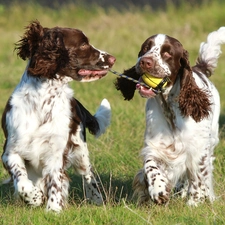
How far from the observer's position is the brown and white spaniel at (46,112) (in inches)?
197

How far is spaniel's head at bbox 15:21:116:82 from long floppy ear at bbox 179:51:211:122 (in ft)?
1.79

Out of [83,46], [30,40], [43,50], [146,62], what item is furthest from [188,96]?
[30,40]

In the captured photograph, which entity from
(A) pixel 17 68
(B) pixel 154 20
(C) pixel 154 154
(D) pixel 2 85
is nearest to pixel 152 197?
(C) pixel 154 154

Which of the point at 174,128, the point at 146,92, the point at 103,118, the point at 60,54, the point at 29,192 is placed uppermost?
the point at 60,54

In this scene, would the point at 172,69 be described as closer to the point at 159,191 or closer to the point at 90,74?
the point at 90,74

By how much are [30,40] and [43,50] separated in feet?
0.44

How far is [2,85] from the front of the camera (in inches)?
387

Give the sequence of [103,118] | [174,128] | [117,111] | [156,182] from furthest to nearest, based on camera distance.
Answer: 1. [117,111]
2. [103,118]
3. [174,128]
4. [156,182]

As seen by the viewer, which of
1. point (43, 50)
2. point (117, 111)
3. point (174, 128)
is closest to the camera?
Result: point (43, 50)

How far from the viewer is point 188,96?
200 inches

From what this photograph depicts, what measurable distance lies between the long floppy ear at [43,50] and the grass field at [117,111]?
37.0 inches

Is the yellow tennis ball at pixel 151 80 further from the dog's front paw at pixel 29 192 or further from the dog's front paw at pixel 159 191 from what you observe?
the dog's front paw at pixel 29 192

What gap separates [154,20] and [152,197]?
10758 mm

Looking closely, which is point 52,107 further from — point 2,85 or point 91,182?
point 2,85
